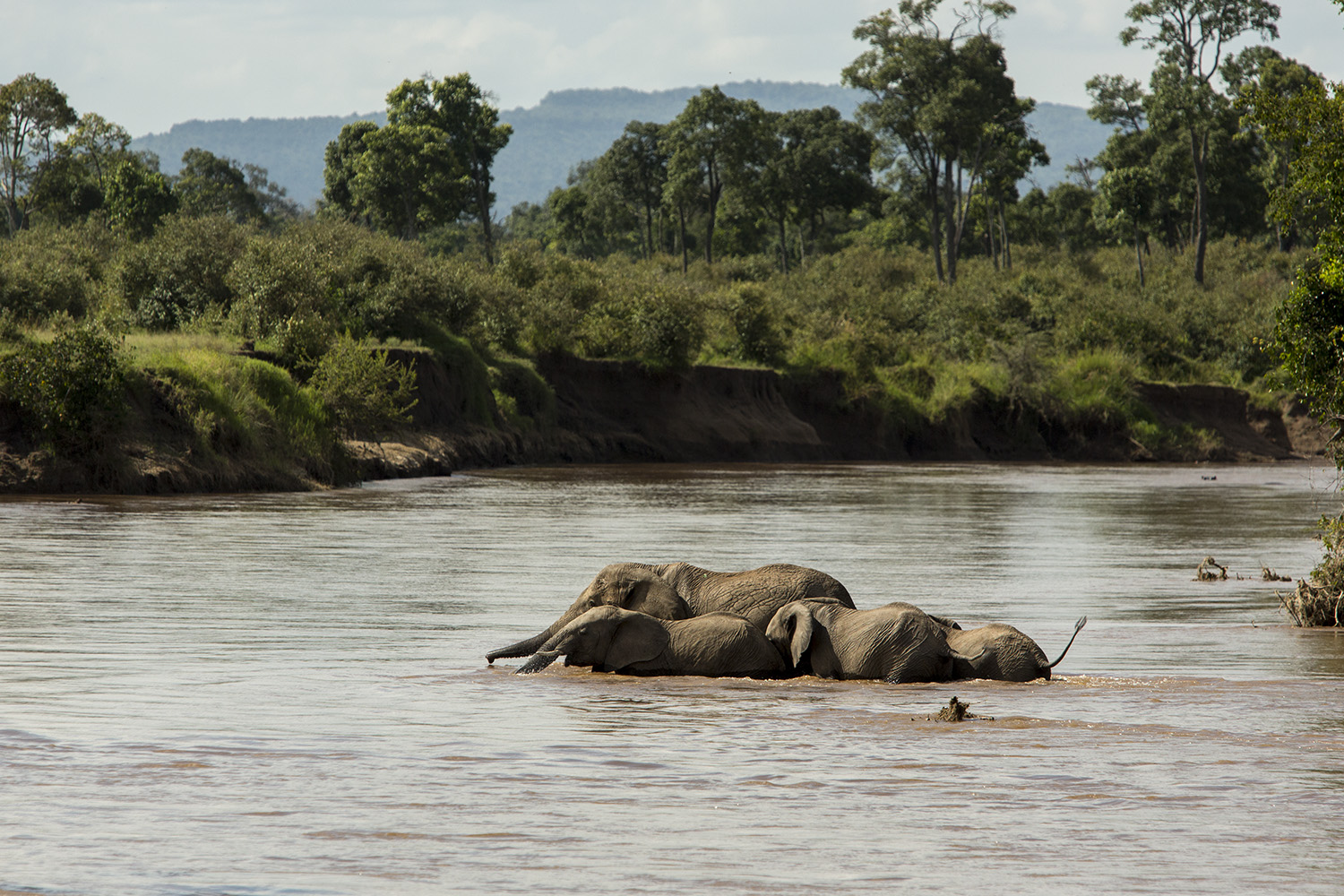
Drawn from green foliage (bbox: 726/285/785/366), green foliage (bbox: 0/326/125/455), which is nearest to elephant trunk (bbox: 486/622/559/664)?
green foliage (bbox: 0/326/125/455)

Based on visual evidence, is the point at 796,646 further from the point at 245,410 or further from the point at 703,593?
the point at 245,410

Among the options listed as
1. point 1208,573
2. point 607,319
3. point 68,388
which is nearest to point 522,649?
point 1208,573

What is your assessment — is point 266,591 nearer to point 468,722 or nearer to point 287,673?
point 287,673

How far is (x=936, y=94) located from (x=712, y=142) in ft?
38.5

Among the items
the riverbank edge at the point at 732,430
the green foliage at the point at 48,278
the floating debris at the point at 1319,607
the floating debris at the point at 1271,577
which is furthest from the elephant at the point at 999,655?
the green foliage at the point at 48,278

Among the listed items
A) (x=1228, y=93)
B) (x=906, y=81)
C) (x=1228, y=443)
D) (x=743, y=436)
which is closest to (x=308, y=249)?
(x=743, y=436)

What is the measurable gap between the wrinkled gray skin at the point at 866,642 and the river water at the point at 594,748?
182 millimetres

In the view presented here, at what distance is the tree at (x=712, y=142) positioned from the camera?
253 ft

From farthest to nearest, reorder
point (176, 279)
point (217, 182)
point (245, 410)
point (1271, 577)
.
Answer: point (217, 182), point (176, 279), point (245, 410), point (1271, 577)

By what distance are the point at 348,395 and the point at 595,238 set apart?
78.4 metres

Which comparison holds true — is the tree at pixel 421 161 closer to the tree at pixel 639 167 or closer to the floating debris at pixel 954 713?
the tree at pixel 639 167

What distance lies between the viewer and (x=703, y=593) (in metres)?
11.1

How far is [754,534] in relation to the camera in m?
22.5

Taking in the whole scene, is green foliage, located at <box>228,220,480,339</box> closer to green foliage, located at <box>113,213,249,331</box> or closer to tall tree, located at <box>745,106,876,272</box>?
green foliage, located at <box>113,213,249,331</box>
